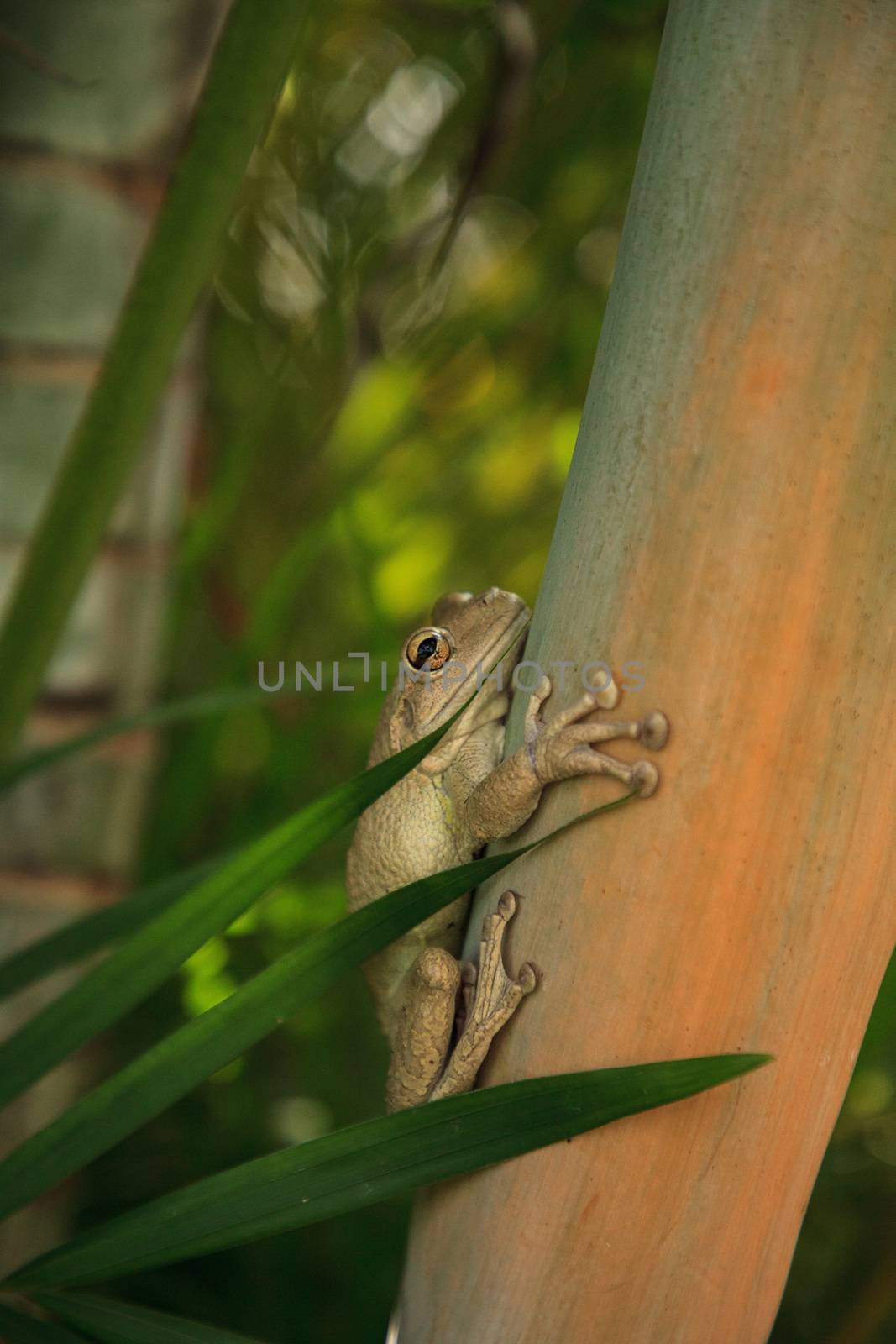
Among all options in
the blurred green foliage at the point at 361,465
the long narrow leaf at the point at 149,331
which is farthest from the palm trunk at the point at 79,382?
the long narrow leaf at the point at 149,331

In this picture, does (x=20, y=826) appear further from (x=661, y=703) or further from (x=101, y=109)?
(x=661, y=703)

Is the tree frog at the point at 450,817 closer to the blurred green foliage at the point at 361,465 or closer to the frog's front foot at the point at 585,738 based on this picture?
the frog's front foot at the point at 585,738

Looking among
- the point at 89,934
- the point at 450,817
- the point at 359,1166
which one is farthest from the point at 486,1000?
the point at 89,934

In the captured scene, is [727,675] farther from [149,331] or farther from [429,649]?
[149,331]

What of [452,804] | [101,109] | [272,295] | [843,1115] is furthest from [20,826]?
[843,1115]

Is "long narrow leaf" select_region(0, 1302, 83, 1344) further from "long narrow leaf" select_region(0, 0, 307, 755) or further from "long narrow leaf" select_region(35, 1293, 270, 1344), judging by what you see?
"long narrow leaf" select_region(0, 0, 307, 755)

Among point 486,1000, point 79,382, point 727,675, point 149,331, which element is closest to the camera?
point 727,675
